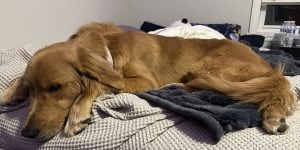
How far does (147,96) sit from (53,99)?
14.4 inches

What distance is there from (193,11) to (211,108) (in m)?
3.05

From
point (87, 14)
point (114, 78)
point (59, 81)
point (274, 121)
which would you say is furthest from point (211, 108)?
point (87, 14)

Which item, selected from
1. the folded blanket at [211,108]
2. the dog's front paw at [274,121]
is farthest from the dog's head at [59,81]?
the dog's front paw at [274,121]

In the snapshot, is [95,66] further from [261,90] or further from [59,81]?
[261,90]

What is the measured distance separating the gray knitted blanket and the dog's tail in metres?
0.10

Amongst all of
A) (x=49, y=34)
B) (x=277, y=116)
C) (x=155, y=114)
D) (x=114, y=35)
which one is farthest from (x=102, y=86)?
(x=49, y=34)

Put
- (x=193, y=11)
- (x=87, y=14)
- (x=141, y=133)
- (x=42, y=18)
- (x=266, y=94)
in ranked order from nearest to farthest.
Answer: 1. (x=141, y=133)
2. (x=266, y=94)
3. (x=42, y=18)
4. (x=87, y=14)
5. (x=193, y=11)

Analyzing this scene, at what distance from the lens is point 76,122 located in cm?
115

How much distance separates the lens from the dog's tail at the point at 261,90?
1253 millimetres

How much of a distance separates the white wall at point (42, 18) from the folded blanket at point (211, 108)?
1.39 meters

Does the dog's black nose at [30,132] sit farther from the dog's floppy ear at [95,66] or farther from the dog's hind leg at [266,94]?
the dog's hind leg at [266,94]

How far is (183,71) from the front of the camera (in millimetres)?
1736

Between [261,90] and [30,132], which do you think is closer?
[30,132]

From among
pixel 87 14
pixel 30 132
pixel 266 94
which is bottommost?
pixel 30 132
